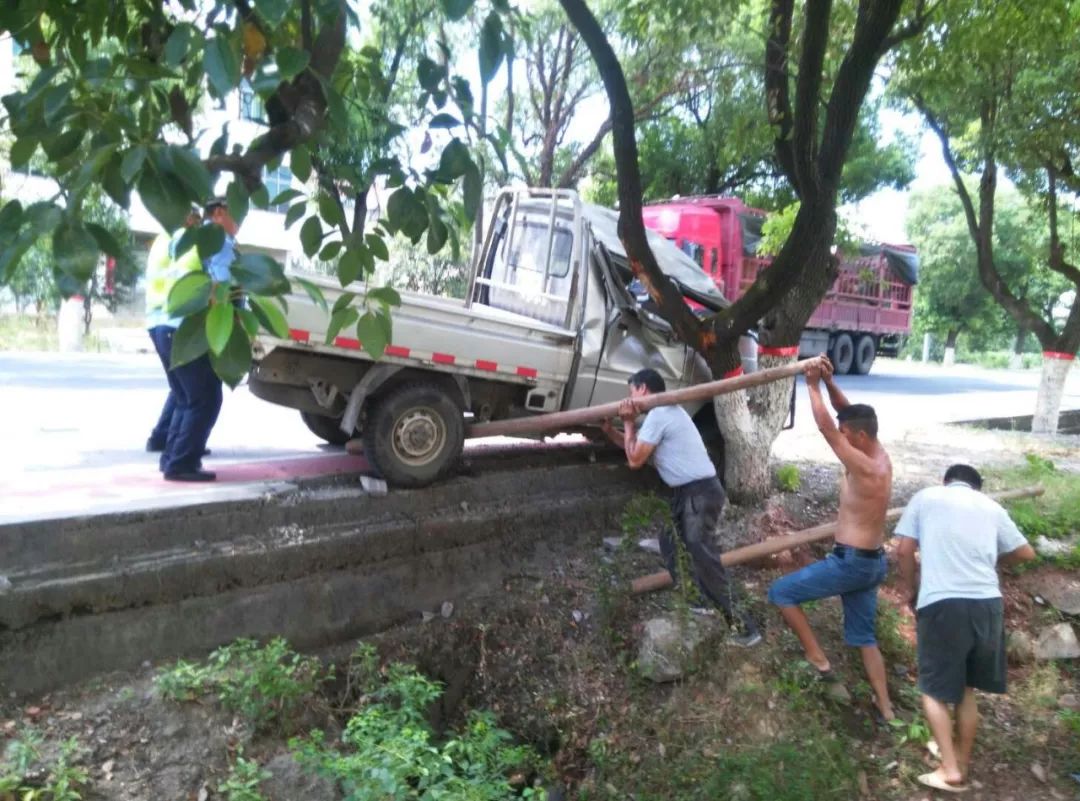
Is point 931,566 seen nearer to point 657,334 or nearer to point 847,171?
point 657,334

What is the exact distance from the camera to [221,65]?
2125 mm

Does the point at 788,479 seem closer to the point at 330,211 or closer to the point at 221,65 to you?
the point at 330,211

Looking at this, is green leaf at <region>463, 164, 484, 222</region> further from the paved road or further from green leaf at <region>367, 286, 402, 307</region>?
the paved road

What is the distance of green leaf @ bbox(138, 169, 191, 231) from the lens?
6.37 ft

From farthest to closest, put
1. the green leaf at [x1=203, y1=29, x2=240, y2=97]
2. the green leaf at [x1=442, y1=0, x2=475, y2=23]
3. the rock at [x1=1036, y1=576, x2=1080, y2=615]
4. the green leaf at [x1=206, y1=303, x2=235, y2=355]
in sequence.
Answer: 1. the rock at [x1=1036, y1=576, x2=1080, y2=615]
2. the green leaf at [x1=442, y1=0, x2=475, y2=23]
3. the green leaf at [x1=203, y1=29, x2=240, y2=97]
4. the green leaf at [x1=206, y1=303, x2=235, y2=355]

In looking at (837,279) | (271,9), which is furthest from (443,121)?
(837,279)

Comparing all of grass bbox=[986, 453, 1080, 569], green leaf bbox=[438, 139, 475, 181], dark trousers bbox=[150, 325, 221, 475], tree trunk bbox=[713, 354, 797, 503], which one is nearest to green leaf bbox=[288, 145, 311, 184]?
green leaf bbox=[438, 139, 475, 181]

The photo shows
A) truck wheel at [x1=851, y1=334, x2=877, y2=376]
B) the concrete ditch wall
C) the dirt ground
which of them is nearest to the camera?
the dirt ground

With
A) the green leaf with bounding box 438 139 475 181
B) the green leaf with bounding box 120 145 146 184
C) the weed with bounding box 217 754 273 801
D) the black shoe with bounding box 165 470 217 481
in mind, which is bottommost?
the weed with bounding box 217 754 273 801

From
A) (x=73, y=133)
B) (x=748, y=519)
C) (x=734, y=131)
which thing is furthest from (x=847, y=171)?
(x=73, y=133)

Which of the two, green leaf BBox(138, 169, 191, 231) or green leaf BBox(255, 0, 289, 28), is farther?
green leaf BBox(255, 0, 289, 28)

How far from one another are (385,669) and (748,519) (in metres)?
3.00

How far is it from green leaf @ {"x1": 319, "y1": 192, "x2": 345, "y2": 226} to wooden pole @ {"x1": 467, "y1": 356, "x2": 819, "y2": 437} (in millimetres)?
2914

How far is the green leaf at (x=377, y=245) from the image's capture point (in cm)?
296
